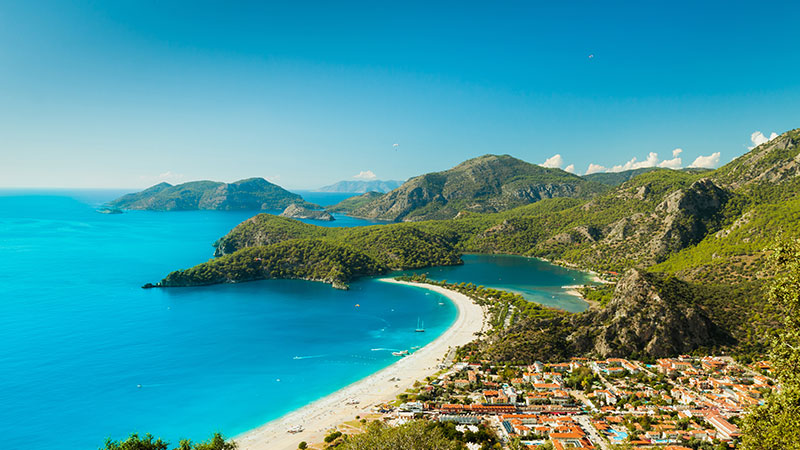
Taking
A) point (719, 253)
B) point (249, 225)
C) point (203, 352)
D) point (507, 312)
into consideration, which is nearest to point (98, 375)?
point (203, 352)

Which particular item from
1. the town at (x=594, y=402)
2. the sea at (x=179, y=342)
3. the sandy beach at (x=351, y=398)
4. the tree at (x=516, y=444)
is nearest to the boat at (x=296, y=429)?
the sandy beach at (x=351, y=398)

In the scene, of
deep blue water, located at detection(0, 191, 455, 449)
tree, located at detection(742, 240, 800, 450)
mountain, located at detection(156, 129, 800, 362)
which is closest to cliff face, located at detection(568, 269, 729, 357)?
mountain, located at detection(156, 129, 800, 362)

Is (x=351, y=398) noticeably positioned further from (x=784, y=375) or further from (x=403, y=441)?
(x=784, y=375)

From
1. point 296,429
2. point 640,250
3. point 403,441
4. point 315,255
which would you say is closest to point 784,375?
point 403,441

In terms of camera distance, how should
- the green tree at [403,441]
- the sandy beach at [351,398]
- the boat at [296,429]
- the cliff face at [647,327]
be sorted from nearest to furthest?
the green tree at [403,441] → the sandy beach at [351,398] → the boat at [296,429] → the cliff face at [647,327]

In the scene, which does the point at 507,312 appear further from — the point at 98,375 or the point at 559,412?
the point at 98,375

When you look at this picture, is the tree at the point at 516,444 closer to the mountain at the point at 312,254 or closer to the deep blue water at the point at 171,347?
the deep blue water at the point at 171,347

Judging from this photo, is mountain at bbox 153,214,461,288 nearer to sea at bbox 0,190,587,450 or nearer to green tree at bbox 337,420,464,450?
sea at bbox 0,190,587,450
